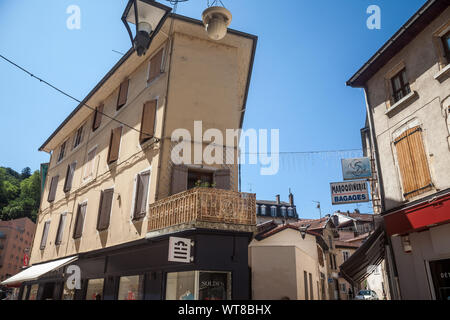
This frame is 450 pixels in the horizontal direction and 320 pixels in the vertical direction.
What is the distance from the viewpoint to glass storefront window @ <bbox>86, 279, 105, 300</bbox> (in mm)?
13595

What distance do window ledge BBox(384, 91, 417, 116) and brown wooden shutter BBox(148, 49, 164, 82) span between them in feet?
29.7

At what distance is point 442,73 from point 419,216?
3895mm

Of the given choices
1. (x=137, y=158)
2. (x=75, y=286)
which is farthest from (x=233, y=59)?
(x=75, y=286)

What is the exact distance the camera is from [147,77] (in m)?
14.7

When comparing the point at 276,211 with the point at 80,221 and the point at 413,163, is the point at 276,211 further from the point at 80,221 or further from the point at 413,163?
the point at 413,163

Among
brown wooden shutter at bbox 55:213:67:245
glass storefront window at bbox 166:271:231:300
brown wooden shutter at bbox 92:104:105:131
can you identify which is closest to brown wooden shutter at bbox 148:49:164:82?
brown wooden shutter at bbox 92:104:105:131

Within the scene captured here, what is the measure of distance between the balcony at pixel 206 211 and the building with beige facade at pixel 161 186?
0.03 m

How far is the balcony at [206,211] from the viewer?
31.8ft

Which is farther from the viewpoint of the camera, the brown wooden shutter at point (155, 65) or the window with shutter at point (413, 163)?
the brown wooden shutter at point (155, 65)

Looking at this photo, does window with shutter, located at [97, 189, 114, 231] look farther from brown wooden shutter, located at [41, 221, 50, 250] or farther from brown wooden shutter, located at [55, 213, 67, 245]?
brown wooden shutter, located at [41, 221, 50, 250]

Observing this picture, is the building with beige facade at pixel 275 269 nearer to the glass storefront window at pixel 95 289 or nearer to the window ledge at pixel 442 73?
the glass storefront window at pixel 95 289

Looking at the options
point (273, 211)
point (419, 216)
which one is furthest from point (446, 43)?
point (273, 211)

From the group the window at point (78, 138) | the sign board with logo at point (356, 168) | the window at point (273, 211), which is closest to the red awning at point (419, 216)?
the sign board with logo at point (356, 168)

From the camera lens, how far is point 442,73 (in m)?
8.68
